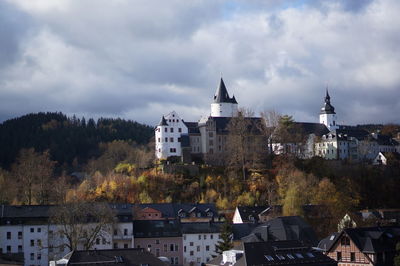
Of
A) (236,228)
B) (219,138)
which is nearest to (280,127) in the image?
(219,138)

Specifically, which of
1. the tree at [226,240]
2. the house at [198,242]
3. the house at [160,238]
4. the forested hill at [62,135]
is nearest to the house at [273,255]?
the tree at [226,240]

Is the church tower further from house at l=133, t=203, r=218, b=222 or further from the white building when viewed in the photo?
the white building

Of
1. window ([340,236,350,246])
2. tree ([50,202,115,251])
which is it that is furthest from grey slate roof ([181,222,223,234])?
window ([340,236,350,246])

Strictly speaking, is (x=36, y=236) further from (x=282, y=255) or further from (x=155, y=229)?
(x=282, y=255)

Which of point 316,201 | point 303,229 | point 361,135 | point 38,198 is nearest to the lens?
point 303,229

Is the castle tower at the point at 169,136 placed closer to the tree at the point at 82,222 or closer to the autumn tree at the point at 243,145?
the autumn tree at the point at 243,145

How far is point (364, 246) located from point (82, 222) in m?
29.5

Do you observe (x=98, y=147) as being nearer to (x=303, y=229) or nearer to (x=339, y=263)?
(x=303, y=229)

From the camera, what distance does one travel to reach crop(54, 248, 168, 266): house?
4734 centimetres

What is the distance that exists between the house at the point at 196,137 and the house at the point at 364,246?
5056cm

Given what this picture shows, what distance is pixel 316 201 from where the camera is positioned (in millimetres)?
85000

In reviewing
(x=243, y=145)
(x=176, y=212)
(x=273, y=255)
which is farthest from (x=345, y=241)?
(x=243, y=145)

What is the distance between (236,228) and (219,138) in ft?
132

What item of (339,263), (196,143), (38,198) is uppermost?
(196,143)
